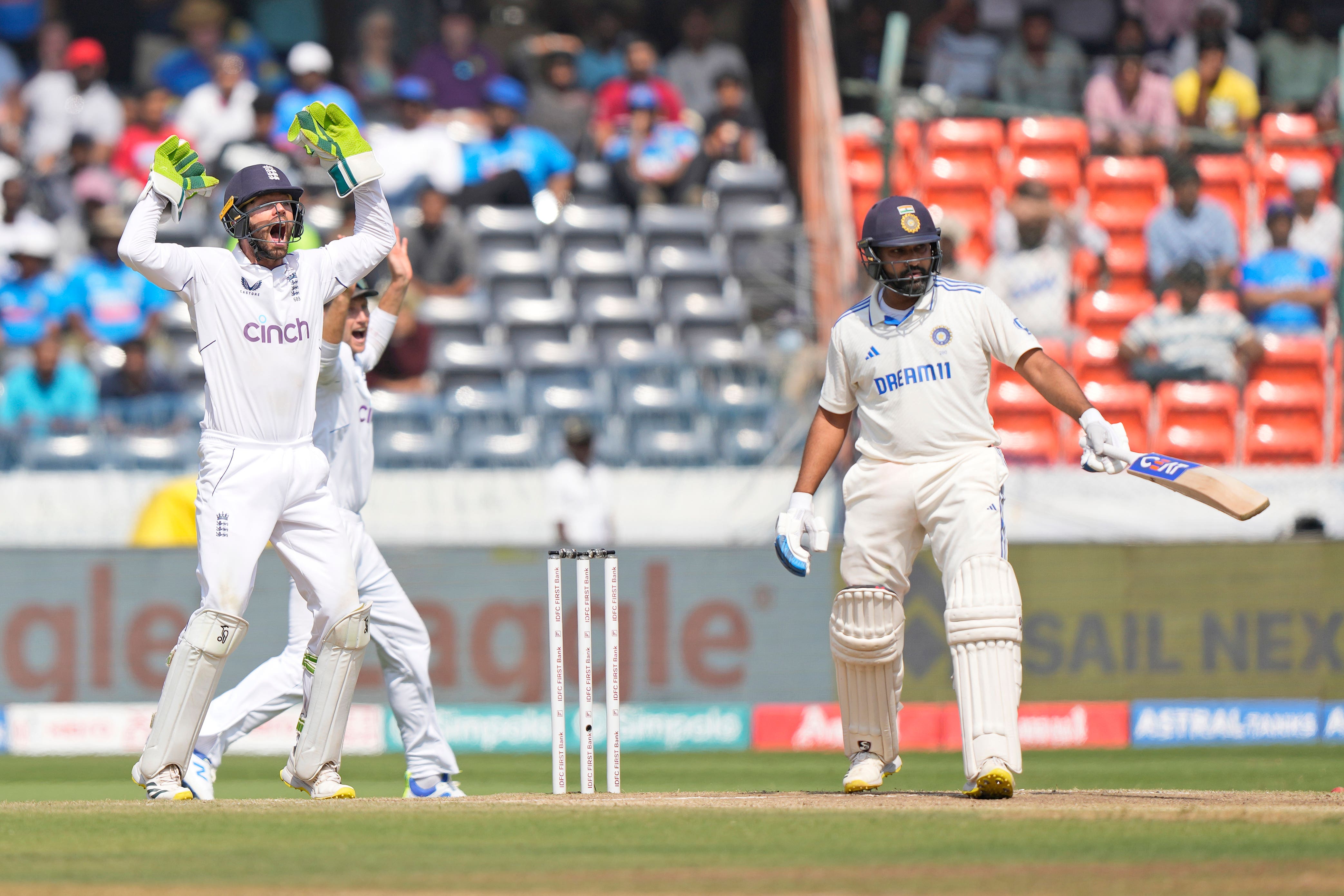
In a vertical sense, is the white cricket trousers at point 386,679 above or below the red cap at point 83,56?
below

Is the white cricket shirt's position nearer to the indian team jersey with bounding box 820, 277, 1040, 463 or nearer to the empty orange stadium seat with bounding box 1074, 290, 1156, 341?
the indian team jersey with bounding box 820, 277, 1040, 463

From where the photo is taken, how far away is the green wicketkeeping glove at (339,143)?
23.3ft

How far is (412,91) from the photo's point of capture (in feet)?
52.8

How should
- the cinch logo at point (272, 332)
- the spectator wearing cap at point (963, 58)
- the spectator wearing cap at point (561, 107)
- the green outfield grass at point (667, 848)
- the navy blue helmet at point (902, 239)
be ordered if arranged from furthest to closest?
the spectator wearing cap at point (963, 58) → the spectator wearing cap at point (561, 107) → the navy blue helmet at point (902, 239) → the cinch logo at point (272, 332) → the green outfield grass at point (667, 848)

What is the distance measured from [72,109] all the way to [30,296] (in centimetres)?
258

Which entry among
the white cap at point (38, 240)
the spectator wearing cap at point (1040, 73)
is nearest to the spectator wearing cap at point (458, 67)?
the white cap at point (38, 240)

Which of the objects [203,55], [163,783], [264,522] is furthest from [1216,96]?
[163,783]

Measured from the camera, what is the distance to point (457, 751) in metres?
12.1

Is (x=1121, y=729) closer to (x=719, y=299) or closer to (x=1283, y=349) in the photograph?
(x=1283, y=349)

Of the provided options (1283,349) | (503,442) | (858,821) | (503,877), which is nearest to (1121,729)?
(1283,349)

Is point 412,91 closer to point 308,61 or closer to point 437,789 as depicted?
point 308,61

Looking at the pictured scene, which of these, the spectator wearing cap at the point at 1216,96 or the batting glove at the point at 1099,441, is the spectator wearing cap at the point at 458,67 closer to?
the spectator wearing cap at the point at 1216,96

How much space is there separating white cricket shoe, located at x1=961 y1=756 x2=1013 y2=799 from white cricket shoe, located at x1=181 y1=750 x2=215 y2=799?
10.1 ft

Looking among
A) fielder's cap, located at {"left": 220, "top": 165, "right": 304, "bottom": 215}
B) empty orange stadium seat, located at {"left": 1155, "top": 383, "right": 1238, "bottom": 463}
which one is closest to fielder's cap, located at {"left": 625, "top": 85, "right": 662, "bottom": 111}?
empty orange stadium seat, located at {"left": 1155, "top": 383, "right": 1238, "bottom": 463}
